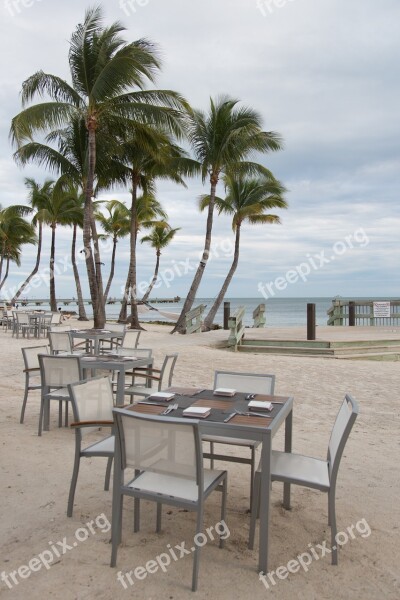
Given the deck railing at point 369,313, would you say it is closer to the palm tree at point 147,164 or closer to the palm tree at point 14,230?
the palm tree at point 147,164

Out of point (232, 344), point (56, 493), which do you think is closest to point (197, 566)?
point (56, 493)

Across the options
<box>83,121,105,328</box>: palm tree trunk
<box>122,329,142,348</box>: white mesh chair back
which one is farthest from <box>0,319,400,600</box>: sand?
<box>83,121,105,328</box>: palm tree trunk

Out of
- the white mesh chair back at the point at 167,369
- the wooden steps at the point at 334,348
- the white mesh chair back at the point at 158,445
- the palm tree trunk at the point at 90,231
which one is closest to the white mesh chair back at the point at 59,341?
the white mesh chair back at the point at 167,369

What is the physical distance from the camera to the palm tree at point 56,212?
75.9ft

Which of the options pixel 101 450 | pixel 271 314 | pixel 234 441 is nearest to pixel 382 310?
pixel 234 441

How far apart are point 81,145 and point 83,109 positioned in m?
2.88

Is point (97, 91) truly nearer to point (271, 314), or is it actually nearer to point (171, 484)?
point (171, 484)

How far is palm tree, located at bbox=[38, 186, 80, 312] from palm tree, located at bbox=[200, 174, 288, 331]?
808 cm

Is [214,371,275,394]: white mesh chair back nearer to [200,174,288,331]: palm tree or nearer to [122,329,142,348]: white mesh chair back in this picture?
[122,329,142,348]: white mesh chair back

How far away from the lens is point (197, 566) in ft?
7.24

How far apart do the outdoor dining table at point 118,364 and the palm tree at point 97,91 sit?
7892 millimetres

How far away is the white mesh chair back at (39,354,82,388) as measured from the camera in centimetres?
467

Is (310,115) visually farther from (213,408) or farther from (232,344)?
(213,408)

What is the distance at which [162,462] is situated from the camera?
7.66ft
